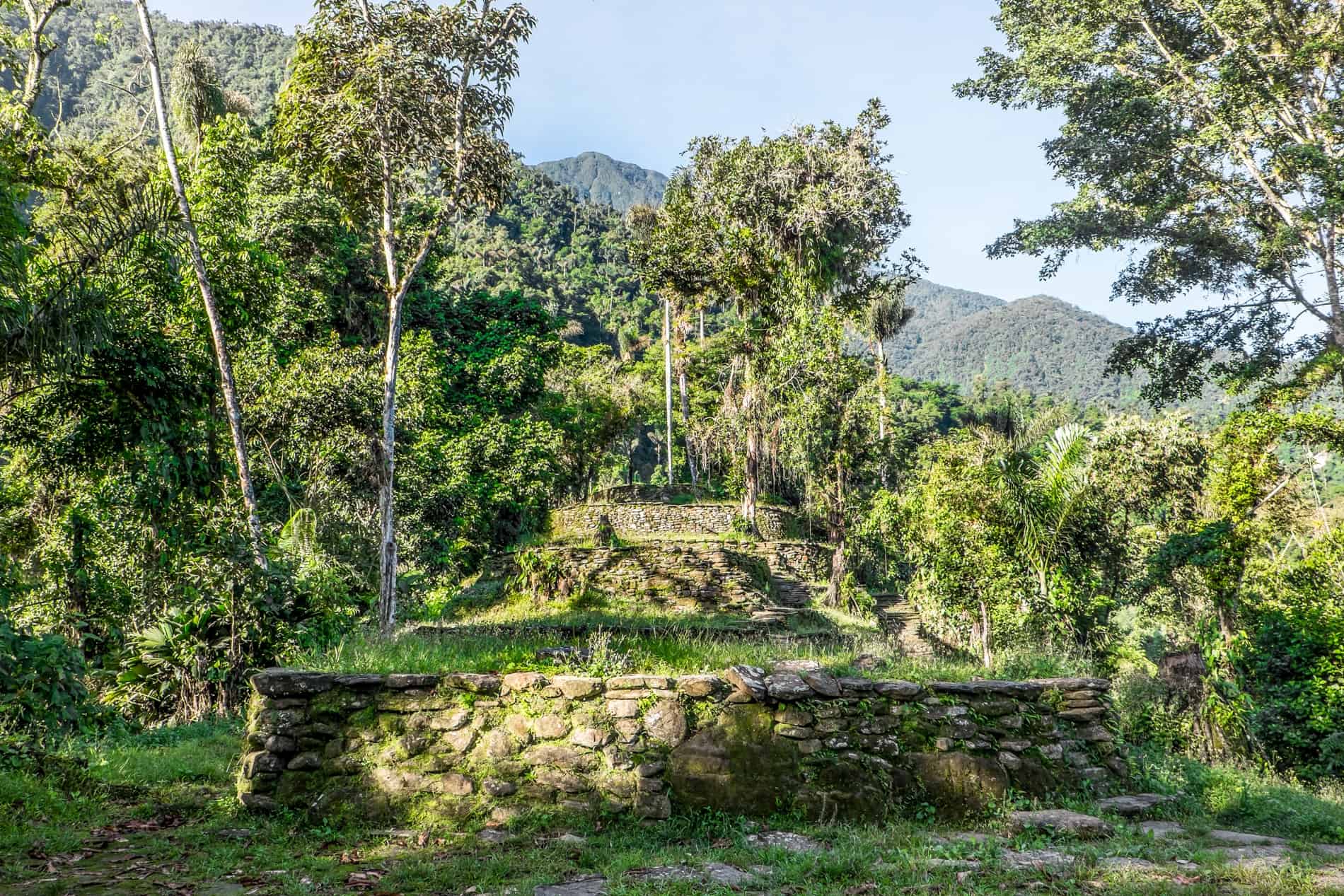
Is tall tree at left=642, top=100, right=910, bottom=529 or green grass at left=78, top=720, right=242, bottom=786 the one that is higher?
tall tree at left=642, top=100, right=910, bottom=529

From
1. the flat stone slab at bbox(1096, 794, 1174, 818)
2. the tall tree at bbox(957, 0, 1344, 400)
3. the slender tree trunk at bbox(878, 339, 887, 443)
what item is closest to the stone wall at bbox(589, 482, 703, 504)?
the slender tree trunk at bbox(878, 339, 887, 443)

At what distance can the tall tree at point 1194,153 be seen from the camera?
42.7 ft

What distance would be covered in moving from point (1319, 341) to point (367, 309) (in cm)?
2287

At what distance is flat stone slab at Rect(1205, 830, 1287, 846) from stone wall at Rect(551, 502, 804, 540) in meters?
16.6

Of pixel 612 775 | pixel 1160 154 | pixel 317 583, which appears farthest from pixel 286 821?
pixel 1160 154

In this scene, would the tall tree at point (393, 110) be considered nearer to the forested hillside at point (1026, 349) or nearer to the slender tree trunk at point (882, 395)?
the slender tree trunk at point (882, 395)

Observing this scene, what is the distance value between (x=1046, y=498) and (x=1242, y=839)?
7170 millimetres

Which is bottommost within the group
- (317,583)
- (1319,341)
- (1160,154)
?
(317,583)

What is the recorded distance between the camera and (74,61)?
50844 mm

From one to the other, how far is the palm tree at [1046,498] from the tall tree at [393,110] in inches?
360

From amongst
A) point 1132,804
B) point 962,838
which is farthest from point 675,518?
point 962,838

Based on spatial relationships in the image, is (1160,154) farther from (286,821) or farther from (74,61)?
(74,61)

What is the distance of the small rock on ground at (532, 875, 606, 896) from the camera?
331 centimetres

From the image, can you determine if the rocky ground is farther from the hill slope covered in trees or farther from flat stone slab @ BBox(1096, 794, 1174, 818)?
the hill slope covered in trees
